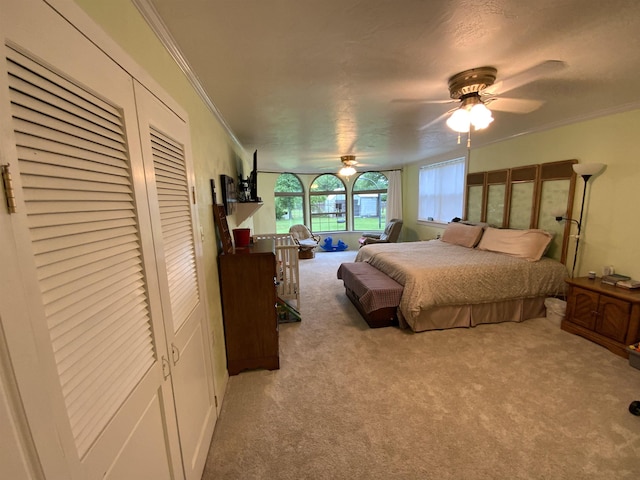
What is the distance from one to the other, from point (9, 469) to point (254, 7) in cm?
153

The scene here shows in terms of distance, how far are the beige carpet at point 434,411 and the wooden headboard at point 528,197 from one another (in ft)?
4.24

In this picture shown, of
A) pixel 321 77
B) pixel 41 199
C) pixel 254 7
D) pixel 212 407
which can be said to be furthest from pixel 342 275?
pixel 41 199

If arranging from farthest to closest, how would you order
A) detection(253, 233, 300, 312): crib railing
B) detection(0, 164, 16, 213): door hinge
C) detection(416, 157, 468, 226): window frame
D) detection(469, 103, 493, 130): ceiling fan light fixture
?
detection(416, 157, 468, 226): window frame, detection(253, 233, 300, 312): crib railing, detection(469, 103, 493, 130): ceiling fan light fixture, detection(0, 164, 16, 213): door hinge

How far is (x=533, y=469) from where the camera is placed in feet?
4.86

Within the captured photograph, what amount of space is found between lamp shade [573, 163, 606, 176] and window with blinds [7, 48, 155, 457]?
12.9 ft

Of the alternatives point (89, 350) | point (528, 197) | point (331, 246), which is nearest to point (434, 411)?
point (89, 350)

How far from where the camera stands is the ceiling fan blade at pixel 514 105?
2295 mm

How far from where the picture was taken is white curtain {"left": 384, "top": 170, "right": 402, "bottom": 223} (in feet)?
22.9

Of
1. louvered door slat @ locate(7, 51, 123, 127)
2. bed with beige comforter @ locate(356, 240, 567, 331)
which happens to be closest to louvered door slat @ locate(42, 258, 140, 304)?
louvered door slat @ locate(7, 51, 123, 127)

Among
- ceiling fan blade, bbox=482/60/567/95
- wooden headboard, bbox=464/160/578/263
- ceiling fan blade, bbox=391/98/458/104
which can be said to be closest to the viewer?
ceiling fan blade, bbox=482/60/567/95

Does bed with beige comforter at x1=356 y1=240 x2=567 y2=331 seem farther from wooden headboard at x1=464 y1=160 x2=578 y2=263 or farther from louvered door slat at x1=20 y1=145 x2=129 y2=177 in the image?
louvered door slat at x1=20 y1=145 x2=129 y2=177

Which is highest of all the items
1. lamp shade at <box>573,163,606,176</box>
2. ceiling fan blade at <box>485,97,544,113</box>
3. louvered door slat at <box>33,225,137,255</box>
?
ceiling fan blade at <box>485,97,544,113</box>

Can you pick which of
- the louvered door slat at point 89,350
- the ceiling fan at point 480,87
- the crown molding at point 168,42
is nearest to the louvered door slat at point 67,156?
the louvered door slat at point 89,350

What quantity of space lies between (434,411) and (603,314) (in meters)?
2.10
